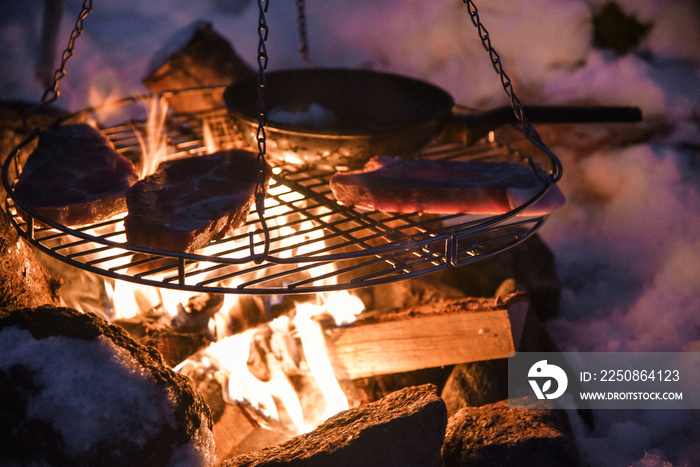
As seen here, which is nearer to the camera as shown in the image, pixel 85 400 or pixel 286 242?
pixel 85 400

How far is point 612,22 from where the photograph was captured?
4.08 m

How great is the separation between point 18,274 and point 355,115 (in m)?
1.57

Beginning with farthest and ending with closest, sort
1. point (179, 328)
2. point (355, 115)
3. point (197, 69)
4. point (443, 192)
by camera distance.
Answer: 1. point (197, 69)
2. point (355, 115)
3. point (179, 328)
4. point (443, 192)

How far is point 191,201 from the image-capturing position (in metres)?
1.71

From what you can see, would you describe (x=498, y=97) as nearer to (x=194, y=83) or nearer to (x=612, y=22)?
(x=612, y=22)

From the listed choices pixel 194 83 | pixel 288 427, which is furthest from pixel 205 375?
pixel 194 83

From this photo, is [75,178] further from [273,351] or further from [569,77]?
[569,77]

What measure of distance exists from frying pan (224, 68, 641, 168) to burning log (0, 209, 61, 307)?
90 cm

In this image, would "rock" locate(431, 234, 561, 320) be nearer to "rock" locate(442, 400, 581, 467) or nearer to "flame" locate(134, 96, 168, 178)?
"rock" locate(442, 400, 581, 467)

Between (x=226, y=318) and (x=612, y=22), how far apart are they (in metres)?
3.76

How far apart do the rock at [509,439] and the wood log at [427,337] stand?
27cm

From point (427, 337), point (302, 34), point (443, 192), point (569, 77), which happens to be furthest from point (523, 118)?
point (569, 77)

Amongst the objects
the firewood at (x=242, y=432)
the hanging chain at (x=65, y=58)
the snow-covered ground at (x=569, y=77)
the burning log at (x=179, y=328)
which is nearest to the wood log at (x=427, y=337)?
the firewood at (x=242, y=432)

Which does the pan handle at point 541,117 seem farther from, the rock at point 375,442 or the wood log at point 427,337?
the rock at point 375,442
